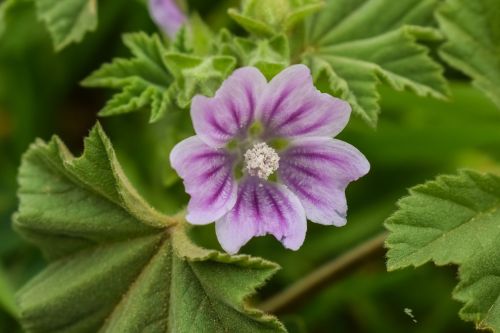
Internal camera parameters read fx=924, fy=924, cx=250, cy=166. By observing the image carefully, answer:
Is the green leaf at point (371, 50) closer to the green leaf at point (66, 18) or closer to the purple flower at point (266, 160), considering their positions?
the purple flower at point (266, 160)

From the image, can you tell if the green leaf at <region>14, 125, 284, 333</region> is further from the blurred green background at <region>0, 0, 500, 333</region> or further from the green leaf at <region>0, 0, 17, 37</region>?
the blurred green background at <region>0, 0, 500, 333</region>

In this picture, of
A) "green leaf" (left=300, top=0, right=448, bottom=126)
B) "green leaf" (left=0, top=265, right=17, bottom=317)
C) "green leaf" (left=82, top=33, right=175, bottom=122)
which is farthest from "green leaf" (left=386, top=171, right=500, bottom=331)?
"green leaf" (left=0, top=265, right=17, bottom=317)

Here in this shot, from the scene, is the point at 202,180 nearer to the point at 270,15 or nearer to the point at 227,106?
the point at 227,106

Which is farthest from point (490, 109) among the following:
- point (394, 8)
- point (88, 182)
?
point (88, 182)

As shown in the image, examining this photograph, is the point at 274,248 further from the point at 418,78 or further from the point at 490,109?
the point at 418,78

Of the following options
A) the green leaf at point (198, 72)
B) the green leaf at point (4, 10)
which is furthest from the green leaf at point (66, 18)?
the green leaf at point (198, 72)
